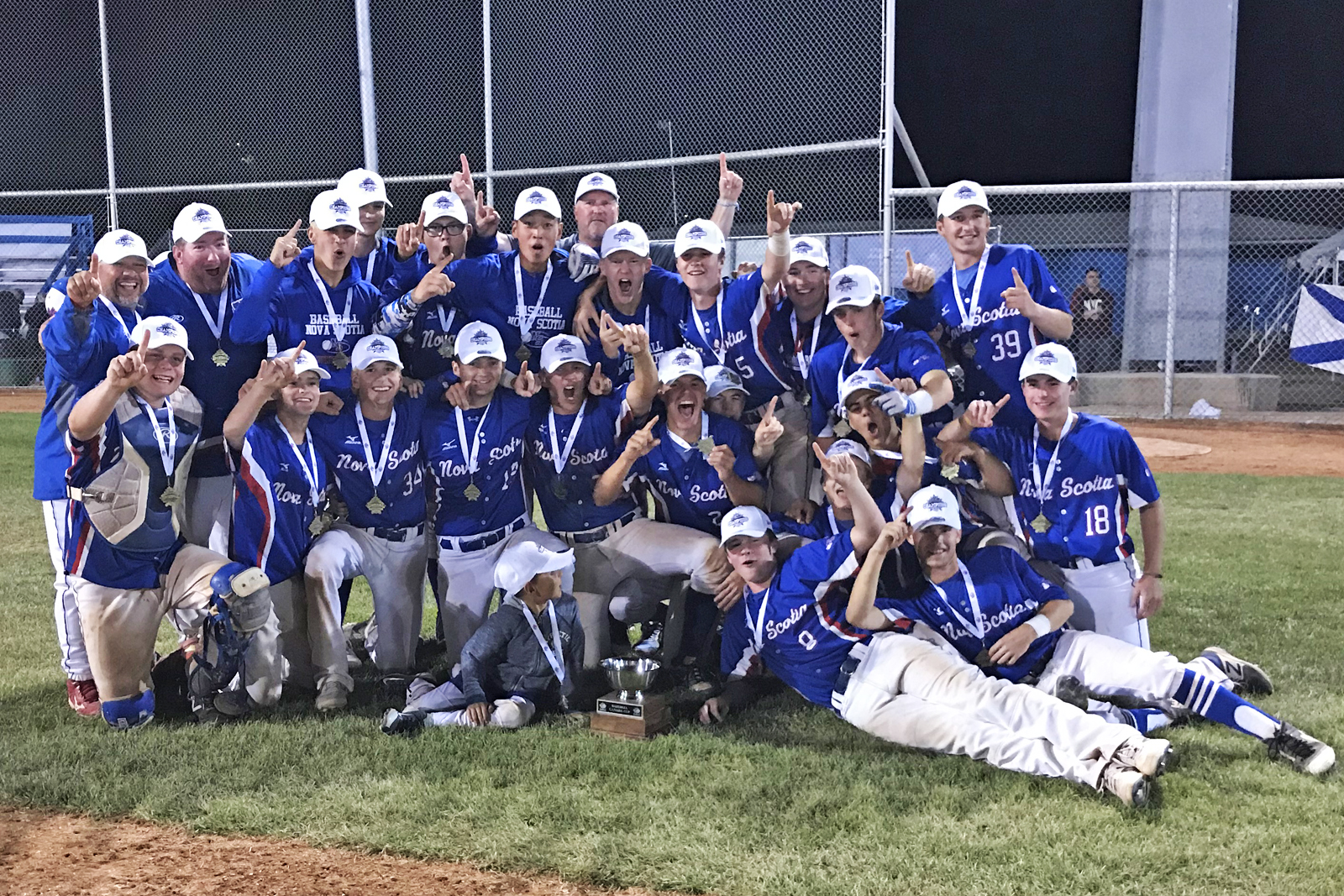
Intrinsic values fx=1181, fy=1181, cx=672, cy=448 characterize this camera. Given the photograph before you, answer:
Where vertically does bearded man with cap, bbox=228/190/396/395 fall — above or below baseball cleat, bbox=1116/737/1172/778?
above

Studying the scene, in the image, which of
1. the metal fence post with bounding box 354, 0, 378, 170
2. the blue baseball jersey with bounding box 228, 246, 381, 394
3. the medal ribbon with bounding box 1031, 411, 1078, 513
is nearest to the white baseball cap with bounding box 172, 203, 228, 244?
the blue baseball jersey with bounding box 228, 246, 381, 394

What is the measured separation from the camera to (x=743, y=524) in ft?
18.3

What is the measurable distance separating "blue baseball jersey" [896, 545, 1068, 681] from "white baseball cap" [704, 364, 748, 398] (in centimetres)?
158

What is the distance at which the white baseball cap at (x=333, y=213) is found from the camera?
615cm

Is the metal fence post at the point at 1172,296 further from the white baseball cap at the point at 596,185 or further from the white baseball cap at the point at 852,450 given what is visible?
the white baseball cap at the point at 852,450

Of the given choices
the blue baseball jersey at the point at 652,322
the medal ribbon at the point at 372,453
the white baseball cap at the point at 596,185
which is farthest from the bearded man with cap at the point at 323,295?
the white baseball cap at the point at 596,185

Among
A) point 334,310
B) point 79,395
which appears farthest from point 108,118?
point 79,395

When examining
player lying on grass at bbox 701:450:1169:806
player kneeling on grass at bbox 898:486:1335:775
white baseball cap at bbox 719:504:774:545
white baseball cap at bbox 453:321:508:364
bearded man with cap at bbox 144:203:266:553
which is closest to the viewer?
player lying on grass at bbox 701:450:1169:806

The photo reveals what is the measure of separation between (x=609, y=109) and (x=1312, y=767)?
16.3 m

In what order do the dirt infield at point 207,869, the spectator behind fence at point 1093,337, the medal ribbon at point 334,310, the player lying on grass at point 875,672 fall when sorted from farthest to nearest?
the spectator behind fence at point 1093,337 → the medal ribbon at point 334,310 → the player lying on grass at point 875,672 → the dirt infield at point 207,869

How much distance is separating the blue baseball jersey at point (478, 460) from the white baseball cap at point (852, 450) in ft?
5.65

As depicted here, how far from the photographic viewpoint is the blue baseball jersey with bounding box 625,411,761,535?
6.32 meters

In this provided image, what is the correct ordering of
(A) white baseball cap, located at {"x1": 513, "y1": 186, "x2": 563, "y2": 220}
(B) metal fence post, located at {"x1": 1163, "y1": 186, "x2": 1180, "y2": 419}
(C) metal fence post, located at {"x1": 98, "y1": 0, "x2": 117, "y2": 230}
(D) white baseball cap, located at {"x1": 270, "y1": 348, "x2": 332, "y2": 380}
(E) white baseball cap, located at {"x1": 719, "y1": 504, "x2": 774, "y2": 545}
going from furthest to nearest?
(C) metal fence post, located at {"x1": 98, "y1": 0, "x2": 117, "y2": 230} < (B) metal fence post, located at {"x1": 1163, "y1": 186, "x2": 1180, "y2": 419} < (A) white baseball cap, located at {"x1": 513, "y1": 186, "x2": 563, "y2": 220} < (D) white baseball cap, located at {"x1": 270, "y1": 348, "x2": 332, "y2": 380} < (E) white baseball cap, located at {"x1": 719, "y1": 504, "x2": 774, "y2": 545}

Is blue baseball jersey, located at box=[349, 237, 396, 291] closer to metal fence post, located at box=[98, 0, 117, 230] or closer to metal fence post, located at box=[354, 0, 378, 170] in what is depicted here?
metal fence post, located at box=[354, 0, 378, 170]
